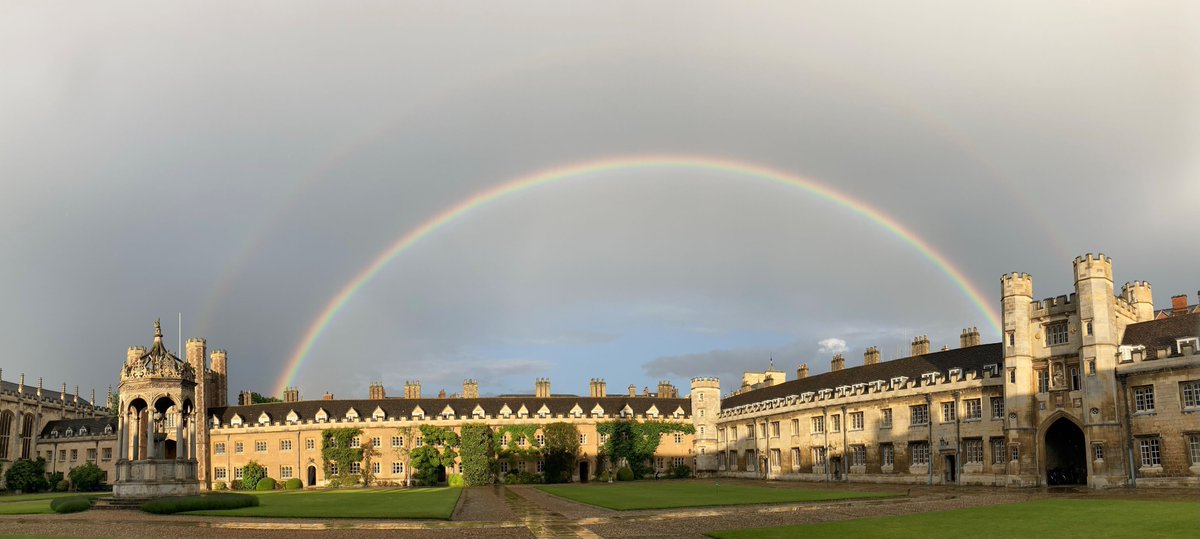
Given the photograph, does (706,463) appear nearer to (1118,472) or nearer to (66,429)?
(1118,472)

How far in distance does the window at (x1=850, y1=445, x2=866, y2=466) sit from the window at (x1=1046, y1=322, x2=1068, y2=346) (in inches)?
760

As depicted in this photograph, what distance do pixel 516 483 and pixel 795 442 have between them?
30350 millimetres

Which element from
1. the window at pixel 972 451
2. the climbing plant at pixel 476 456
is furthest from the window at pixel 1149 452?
the climbing plant at pixel 476 456

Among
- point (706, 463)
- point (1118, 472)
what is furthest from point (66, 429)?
point (1118, 472)

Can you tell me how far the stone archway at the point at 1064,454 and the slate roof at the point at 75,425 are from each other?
104412 mm

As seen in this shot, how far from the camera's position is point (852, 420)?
7681 centimetres

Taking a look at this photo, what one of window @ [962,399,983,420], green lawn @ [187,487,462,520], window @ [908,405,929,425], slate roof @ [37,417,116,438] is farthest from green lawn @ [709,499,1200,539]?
slate roof @ [37,417,116,438]

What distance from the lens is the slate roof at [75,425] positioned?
115819mm

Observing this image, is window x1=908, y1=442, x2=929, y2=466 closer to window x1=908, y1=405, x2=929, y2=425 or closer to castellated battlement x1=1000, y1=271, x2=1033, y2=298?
window x1=908, y1=405, x2=929, y2=425

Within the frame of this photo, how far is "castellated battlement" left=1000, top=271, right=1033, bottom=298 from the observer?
203 feet

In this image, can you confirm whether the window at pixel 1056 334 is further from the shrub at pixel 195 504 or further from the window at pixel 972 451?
the shrub at pixel 195 504

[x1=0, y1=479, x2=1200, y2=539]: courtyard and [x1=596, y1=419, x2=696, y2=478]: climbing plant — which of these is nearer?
[x1=0, y1=479, x2=1200, y2=539]: courtyard

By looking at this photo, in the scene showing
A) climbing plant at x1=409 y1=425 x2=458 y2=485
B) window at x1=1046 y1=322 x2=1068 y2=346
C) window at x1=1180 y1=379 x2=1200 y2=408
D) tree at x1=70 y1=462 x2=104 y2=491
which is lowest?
tree at x1=70 y1=462 x2=104 y2=491

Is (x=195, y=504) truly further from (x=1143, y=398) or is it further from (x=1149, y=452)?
(x=1143, y=398)
